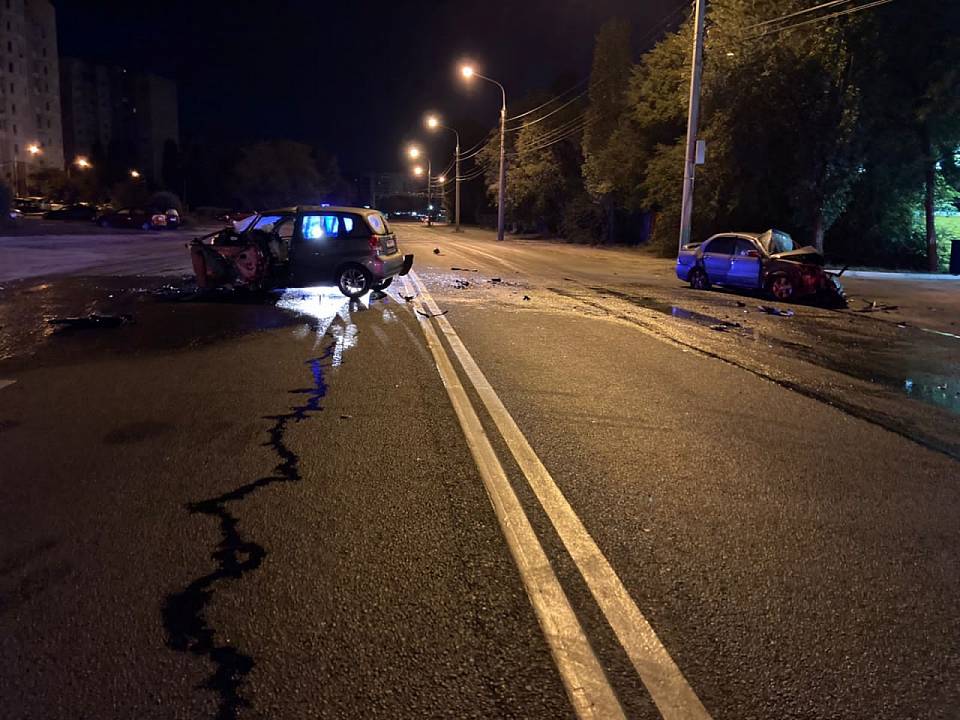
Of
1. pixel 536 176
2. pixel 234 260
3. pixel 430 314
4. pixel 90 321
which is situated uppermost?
pixel 536 176

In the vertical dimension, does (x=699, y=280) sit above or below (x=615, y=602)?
above

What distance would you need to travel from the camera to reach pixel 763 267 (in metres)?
17.7

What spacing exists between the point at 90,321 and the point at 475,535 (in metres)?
10.4

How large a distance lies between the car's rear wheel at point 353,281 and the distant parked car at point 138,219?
128ft

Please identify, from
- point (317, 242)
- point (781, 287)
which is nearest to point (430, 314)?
point (317, 242)

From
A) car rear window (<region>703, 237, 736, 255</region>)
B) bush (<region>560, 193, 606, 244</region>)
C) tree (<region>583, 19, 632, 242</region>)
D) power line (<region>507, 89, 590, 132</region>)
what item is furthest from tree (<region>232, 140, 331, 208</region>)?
car rear window (<region>703, 237, 736, 255</region>)

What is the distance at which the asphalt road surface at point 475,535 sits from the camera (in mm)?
3074

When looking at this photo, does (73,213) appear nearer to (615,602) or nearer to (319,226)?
(319,226)

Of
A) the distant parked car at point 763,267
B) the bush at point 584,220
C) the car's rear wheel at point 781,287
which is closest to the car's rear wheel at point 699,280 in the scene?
the distant parked car at point 763,267

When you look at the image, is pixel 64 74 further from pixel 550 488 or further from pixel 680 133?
pixel 550 488

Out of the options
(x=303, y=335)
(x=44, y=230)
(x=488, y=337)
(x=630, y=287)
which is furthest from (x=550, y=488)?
(x=44, y=230)

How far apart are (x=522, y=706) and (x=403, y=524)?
1.82 meters

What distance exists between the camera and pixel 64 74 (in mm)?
136125

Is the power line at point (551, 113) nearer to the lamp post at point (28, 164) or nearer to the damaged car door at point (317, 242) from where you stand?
the damaged car door at point (317, 242)
